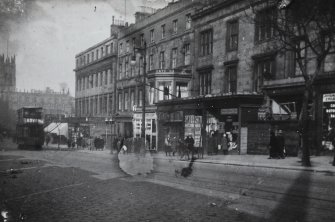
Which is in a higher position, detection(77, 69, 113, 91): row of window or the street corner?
A: detection(77, 69, 113, 91): row of window

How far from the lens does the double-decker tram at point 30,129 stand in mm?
37844

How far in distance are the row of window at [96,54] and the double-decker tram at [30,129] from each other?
55.8 feet

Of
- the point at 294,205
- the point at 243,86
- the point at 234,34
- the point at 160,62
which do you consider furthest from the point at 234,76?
Answer: the point at 294,205

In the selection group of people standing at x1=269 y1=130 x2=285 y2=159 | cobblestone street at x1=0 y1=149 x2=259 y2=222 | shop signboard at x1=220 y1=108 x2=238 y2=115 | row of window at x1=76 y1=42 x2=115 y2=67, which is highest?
row of window at x1=76 y1=42 x2=115 y2=67

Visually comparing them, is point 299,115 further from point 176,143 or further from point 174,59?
point 174,59

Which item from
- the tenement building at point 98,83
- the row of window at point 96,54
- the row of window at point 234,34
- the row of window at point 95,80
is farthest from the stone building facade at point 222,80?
the row of window at point 95,80

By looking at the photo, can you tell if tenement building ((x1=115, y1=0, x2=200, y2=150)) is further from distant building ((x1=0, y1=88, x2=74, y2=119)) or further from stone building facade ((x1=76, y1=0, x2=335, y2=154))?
distant building ((x1=0, y1=88, x2=74, y2=119))

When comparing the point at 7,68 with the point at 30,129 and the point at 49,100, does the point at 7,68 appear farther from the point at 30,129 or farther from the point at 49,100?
the point at 49,100

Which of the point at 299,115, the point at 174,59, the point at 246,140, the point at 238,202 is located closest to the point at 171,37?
the point at 174,59

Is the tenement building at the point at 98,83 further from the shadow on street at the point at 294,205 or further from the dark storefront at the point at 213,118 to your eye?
the shadow on street at the point at 294,205

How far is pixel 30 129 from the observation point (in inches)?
1490

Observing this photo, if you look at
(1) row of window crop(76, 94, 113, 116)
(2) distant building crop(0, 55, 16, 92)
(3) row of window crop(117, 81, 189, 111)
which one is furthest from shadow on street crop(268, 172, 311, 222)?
(1) row of window crop(76, 94, 113, 116)

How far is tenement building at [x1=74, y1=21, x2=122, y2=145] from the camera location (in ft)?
172

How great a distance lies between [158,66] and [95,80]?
19779 millimetres
